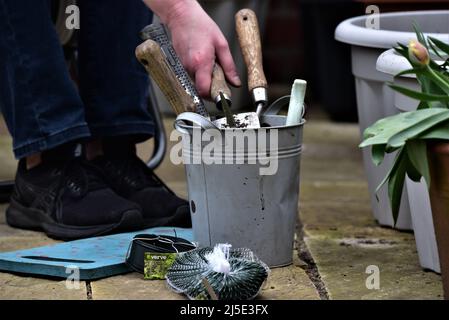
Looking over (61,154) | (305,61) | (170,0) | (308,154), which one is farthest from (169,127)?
(170,0)

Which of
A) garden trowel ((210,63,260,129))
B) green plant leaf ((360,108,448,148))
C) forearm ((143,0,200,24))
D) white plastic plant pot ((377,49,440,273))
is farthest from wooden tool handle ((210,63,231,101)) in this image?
green plant leaf ((360,108,448,148))

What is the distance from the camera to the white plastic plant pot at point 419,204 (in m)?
1.72

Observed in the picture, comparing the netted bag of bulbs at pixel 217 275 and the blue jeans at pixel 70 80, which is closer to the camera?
the netted bag of bulbs at pixel 217 275

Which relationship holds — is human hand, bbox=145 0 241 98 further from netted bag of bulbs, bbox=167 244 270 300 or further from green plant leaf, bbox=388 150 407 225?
green plant leaf, bbox=388 150 407 225

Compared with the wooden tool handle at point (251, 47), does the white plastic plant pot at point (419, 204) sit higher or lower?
lower

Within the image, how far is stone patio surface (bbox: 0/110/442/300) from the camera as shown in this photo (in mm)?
1642

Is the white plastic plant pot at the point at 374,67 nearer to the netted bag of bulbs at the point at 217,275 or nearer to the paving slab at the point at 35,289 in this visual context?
the netted bag of bulbs at the point at 217,275

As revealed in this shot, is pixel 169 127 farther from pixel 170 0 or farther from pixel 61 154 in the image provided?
pixel 170 0

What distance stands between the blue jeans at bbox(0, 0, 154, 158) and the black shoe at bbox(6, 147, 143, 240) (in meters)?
0.09

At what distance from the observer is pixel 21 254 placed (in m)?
1.81

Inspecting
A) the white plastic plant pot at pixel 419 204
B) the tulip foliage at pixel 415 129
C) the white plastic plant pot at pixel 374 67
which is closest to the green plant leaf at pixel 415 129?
the tulip foliage at pixel 415 129

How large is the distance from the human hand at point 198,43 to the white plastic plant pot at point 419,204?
30cm

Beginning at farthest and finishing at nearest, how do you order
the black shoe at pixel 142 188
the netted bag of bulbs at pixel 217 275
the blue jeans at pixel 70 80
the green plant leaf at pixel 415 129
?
the black shoe at pixel 142 188
the blue jeans at pixel 70 80
the netted bag of bulbs at pixel 217 275
the green plant leaf at pixel 415 129
